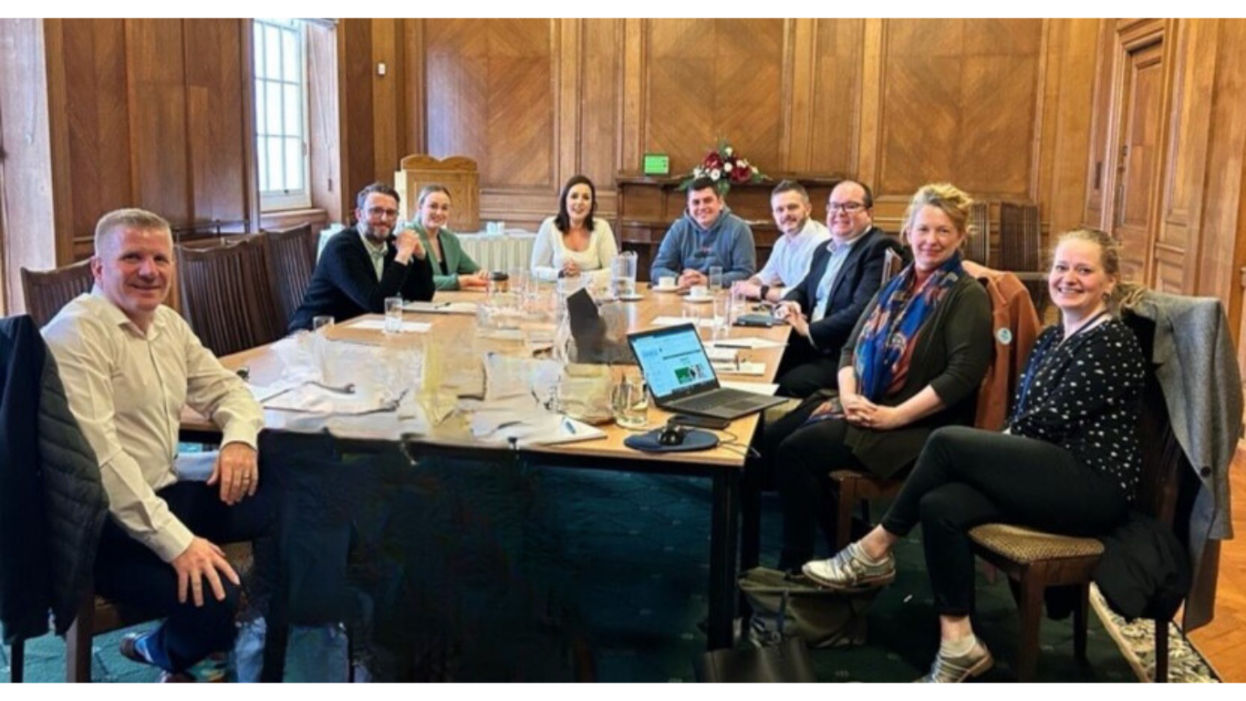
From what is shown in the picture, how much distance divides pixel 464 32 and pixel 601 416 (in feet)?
20.9

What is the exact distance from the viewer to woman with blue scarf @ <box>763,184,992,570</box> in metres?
2.89

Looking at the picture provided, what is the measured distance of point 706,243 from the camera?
5445mm

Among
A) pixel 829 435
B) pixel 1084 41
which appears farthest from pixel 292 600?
pixel 1084 41

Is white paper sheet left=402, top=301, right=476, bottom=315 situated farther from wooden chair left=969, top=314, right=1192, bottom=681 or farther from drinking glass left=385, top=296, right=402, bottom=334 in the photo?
wooden chair left=969, top=314, right=1192, bottom=681

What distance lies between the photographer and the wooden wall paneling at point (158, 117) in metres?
5.42

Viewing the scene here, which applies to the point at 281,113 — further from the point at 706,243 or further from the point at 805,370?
the point at 805,370

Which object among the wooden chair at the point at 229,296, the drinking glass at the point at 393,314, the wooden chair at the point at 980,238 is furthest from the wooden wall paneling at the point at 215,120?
the wooden chair at the point at 980,238

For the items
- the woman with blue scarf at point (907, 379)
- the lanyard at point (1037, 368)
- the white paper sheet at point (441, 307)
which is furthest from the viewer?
the white paper sheet at point (441, 307)

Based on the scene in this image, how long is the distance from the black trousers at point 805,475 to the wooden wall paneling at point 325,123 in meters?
5.31

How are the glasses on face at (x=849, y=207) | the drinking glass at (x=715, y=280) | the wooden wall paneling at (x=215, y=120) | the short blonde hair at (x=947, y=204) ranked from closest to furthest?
the short blonde hair at (x=947, y=204)
the glasses on face at (x=849, y=207)
the drinking glass at (x=715, y=280)
the wooden wall paneling at (x=215, y=120)

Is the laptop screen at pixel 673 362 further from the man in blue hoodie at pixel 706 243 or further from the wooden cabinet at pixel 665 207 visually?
the wooden cabinet at pixel 665 207


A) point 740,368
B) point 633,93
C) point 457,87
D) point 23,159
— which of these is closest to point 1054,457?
point 740,368

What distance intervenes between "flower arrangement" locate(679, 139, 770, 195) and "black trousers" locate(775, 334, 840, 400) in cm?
366

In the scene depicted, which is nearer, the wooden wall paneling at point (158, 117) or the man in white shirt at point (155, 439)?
the man in white shirt at point (155, 439)
